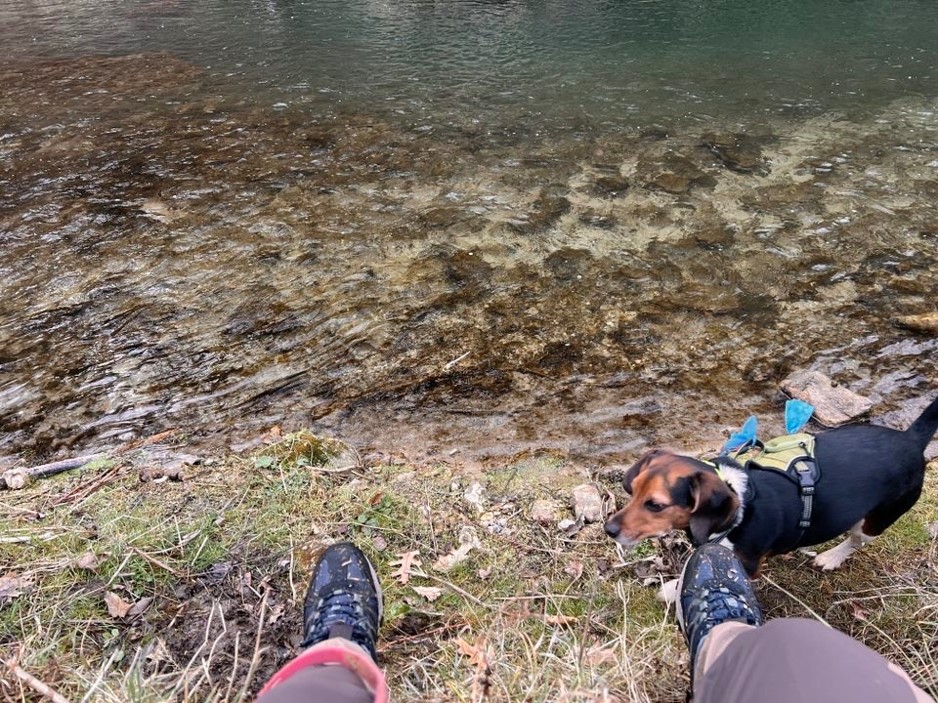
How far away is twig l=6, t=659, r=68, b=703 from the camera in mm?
2070

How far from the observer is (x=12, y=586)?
8.34 feet

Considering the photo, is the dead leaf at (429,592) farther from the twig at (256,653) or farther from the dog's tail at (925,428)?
the dog's tail at (925,428)

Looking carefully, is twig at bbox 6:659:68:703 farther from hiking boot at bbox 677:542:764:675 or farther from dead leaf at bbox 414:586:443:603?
hiking boot at bbox 677:542:764:675

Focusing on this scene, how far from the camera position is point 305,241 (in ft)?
19.8

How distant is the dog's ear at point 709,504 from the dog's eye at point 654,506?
5.2 inches

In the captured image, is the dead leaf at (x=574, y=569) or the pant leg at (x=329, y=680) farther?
the dead leaf at (x=574, y=569)

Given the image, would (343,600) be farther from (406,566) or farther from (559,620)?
(559,620)

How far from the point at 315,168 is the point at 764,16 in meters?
13.6

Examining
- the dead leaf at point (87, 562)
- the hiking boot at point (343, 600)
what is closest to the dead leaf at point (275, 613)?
the hiking boot at point (343, 600)

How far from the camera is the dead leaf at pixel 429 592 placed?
2670 millimetres

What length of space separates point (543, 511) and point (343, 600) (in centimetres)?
122

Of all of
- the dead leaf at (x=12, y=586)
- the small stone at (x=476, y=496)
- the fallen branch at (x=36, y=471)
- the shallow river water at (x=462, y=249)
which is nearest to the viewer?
the dead leaf at (x=12, y=586)

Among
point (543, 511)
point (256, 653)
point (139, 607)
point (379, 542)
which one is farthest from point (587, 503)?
point (139, 607)

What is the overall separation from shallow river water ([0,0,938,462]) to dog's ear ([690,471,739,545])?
1.19 meters
